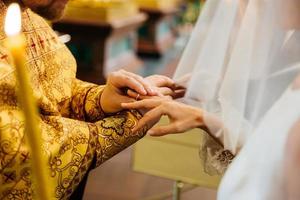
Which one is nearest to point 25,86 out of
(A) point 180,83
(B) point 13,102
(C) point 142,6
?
(B) point 13,102

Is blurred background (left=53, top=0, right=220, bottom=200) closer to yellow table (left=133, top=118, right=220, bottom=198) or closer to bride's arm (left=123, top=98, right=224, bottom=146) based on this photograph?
yellow table (left=133, top=118, right=220, bottom=198)

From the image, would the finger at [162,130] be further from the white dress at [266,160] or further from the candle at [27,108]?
the candle at [27,108]

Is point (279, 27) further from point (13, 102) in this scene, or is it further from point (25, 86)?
point (25, 86)

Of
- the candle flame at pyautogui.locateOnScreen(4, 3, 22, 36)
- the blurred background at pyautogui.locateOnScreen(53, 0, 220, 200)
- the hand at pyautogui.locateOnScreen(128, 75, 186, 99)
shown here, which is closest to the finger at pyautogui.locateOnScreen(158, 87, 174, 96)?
the hand at pyautogui.locateOnScreen(128, 75, 186, 99)

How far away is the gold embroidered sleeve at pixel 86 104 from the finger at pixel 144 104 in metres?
0.10

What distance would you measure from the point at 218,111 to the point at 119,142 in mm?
203

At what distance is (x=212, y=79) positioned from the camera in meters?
0.91

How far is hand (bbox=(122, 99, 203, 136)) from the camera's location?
89 centimetres

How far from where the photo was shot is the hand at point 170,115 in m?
0.89

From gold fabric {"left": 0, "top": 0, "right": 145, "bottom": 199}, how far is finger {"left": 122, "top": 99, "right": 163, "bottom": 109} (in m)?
0.04

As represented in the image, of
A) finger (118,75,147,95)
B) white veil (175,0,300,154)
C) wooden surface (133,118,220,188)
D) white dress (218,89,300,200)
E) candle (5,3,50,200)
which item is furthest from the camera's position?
wooden surface (133,118,220,188)

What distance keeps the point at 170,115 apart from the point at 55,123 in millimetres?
230

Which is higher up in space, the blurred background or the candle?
the candle

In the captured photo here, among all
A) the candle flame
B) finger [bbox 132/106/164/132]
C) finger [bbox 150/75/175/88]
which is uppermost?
the candle flame
